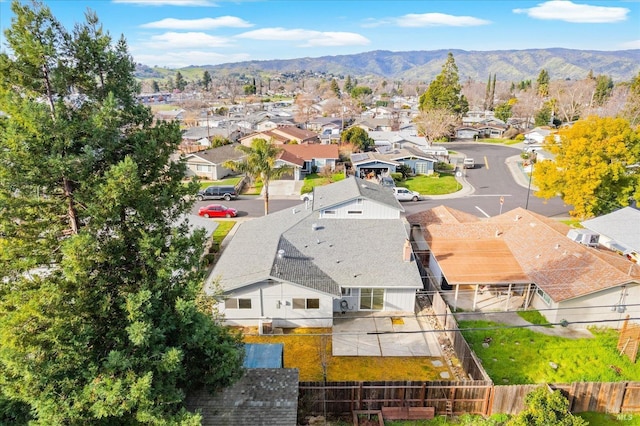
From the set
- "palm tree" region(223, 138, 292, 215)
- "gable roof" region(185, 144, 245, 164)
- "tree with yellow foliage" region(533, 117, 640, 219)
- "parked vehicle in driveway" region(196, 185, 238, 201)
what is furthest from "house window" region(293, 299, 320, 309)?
"gable roof" region(185, 144, 245, 164)

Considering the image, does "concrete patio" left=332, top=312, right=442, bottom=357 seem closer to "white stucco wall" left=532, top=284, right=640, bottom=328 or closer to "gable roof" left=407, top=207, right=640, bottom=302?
"gable roof" left=407, top=207, right=640, bottom=302

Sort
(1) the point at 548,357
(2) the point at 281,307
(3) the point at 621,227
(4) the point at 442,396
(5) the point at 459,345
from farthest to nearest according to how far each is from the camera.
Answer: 1. (3) the point at 621,227
2. (2) the point at 281,307
3. (1) the point at 548,357
4. (5) the point at 459,345
5. (4) the point at 442,396

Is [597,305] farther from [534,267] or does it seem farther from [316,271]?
[316,271]

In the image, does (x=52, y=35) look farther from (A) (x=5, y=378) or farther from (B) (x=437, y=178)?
(B) (x=437, y=178)

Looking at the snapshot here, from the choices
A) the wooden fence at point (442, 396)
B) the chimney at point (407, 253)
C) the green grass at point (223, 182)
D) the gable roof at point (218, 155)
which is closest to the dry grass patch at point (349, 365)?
the wooden fence at point (442, 396)

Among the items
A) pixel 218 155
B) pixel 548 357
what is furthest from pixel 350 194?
pixel 218 155

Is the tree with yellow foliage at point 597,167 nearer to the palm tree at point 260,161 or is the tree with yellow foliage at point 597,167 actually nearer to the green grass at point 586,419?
the green grass at point 586,419
